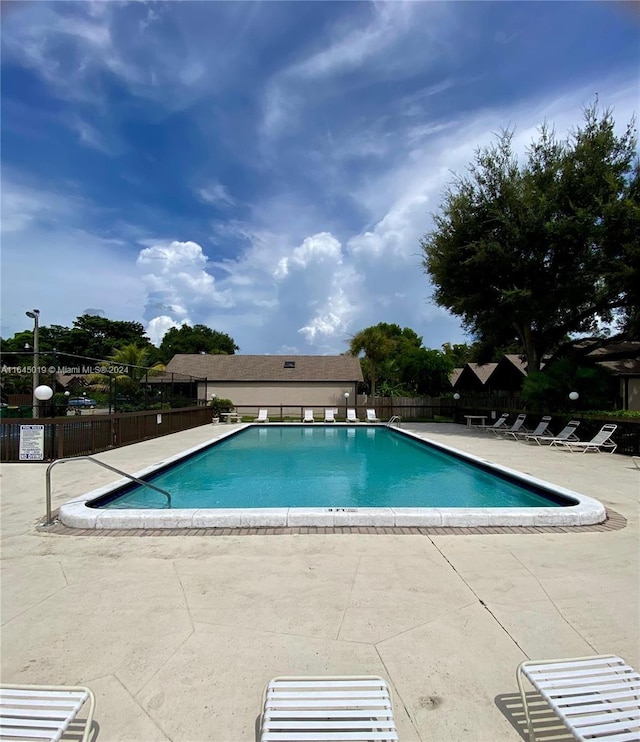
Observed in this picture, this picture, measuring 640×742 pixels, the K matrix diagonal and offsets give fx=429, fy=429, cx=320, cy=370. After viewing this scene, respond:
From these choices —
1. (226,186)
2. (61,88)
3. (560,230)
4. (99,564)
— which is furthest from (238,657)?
(560,230)

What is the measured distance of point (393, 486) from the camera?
30.9ft

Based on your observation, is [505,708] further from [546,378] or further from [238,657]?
[546,378]

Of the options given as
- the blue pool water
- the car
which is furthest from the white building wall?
the car

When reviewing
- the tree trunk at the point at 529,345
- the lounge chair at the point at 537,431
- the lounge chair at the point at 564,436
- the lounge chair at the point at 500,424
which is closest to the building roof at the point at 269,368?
the lounge chair at the point at 500,424

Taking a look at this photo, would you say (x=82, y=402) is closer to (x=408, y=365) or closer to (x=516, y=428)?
(x=516, y=428)

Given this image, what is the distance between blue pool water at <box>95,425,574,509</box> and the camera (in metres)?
7.84

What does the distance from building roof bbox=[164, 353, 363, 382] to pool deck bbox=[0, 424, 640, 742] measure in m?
24.1

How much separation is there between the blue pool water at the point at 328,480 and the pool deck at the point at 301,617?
2.55 meters

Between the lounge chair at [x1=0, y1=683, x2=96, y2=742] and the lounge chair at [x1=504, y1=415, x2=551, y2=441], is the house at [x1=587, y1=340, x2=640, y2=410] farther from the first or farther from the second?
the lounge chair at [x1=0, y1=683, x2=96, y2=742]

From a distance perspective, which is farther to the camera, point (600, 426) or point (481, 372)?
point (481, 372)

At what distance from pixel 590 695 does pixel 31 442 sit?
12.1 meters

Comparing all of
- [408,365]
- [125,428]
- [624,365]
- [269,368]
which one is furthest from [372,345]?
[125,428]

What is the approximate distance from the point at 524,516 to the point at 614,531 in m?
1.04

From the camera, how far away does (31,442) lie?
10656mm
